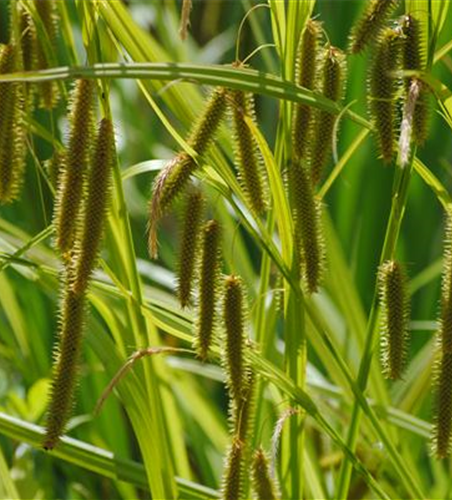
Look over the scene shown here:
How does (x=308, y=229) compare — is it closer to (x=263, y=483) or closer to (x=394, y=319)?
(x=394, y=319)

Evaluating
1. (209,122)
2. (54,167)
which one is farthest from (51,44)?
(209,122)

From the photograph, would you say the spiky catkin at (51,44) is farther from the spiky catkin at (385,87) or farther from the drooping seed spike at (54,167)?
the spiky catkin at (385,87)

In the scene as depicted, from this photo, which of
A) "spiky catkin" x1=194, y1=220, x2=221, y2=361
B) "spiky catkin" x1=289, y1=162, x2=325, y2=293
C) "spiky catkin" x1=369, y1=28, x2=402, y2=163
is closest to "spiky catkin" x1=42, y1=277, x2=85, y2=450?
"spiky catkin" x1=194, y1=220, x2=221, y2=361

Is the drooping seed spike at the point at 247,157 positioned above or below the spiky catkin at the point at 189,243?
above

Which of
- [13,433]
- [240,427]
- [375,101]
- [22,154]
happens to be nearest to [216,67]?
[375,101]

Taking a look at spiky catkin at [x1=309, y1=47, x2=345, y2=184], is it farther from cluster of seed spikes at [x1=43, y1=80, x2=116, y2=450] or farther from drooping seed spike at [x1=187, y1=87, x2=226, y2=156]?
cluster of seed spikes at [x1=43, y1=80, x2=116, y2=450]

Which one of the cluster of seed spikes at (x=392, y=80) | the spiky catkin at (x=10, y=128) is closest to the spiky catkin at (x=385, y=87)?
the cluster of seed spikes at (x=392, y=80)
